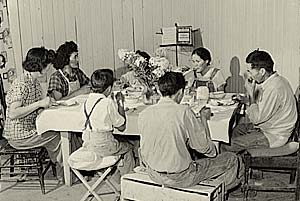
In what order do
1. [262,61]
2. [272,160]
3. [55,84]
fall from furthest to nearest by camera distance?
[55,84]
[262,61]
[272,160]

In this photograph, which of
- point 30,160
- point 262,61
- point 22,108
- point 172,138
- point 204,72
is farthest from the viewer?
point 204,72

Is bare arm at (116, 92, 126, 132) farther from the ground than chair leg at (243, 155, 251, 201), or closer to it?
farther from the ground

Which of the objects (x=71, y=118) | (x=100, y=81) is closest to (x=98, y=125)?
(x=100, y=81)

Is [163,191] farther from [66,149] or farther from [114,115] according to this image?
[66,149]

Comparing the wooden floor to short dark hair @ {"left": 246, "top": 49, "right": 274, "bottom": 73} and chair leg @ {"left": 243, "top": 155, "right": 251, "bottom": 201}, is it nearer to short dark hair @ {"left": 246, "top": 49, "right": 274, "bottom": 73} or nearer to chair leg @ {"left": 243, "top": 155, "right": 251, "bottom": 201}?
chair leg @ {"left": 243, "top": 155, "right": 251, "bottom": 201}

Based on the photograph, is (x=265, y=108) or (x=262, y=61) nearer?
(x=265, y=108)

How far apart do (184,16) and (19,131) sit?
7.52ft

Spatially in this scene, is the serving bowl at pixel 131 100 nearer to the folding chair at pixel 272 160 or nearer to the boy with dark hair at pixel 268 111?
the boy with dark hair at pixel 268 111

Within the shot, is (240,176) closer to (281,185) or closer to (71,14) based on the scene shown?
(281,185)

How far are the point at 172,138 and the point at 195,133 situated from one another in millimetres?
161

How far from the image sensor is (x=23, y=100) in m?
4.07

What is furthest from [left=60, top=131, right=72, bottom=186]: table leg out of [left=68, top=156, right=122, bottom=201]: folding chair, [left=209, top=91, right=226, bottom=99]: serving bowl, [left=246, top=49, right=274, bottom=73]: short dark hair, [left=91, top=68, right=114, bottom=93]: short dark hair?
[left=246, top=49, right=274, bottom=73]: short dark hair

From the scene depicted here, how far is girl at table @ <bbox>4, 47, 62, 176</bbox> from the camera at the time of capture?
405cm

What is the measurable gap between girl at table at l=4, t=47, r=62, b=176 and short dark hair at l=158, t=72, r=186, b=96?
121cm
